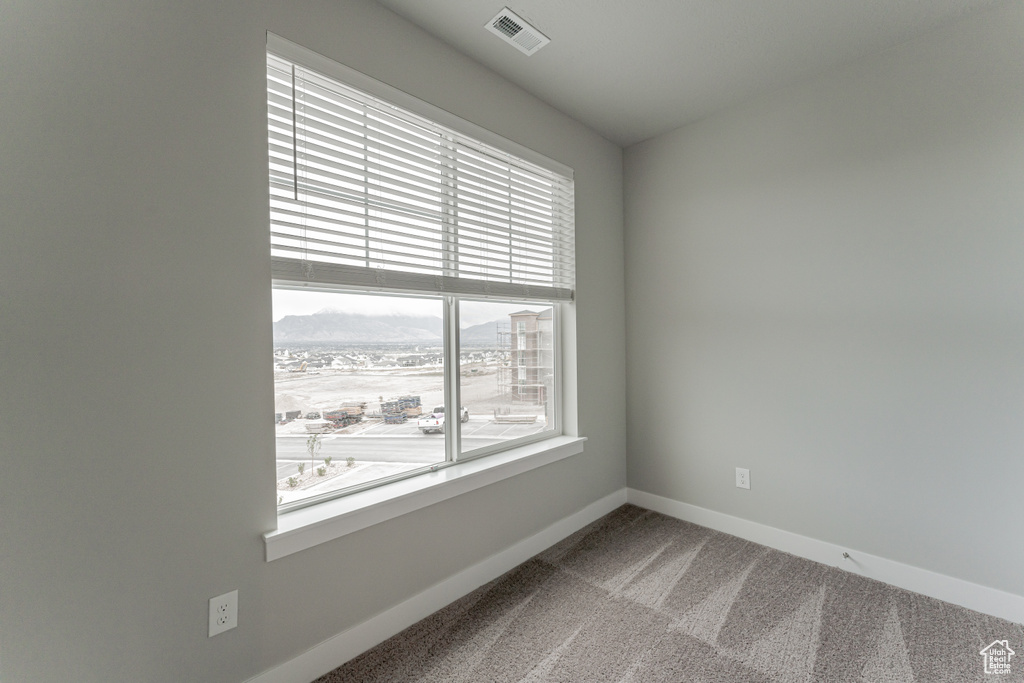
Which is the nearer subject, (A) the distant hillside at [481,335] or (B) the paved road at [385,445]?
(B) the paved road at [385,445]

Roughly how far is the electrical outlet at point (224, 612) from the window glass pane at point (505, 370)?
1142 millimetres

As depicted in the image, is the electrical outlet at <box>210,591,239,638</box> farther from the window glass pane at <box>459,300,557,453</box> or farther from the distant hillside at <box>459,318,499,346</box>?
the distant hillside at <box>459,318,499,346</box>

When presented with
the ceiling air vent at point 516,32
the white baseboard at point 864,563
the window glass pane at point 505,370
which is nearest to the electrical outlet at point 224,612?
the window glass pane at point 505,370

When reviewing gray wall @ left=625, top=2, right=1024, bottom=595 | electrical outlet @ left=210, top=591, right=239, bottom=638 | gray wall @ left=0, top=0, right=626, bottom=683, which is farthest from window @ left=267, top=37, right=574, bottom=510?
gray wall @ left=625, top=2, right=1024, bottom=595

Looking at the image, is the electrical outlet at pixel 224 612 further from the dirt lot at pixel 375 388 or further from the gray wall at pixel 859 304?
the gray wall at pixel 859 304

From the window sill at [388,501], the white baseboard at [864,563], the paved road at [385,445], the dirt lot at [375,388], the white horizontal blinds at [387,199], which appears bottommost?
the white baseboard at [864,563]

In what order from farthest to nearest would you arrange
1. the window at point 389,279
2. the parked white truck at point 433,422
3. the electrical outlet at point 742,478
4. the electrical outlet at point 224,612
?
the electrical outlet at point 742,478
the parked white truck at point 433,422
the window at point 389,279
the electrical outlet at point 224,612

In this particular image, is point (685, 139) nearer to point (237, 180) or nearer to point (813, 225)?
point (813, 225)

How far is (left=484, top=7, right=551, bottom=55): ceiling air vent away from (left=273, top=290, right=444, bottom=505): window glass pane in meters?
1.26

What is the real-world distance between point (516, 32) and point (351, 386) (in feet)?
5.82

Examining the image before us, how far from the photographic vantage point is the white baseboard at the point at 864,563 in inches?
77.7

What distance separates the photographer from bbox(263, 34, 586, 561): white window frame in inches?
64.4

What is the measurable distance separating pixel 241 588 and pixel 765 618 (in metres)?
2.14

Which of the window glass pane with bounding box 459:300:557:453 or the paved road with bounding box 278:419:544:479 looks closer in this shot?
the paved road with bounding box 278:419:544:479
